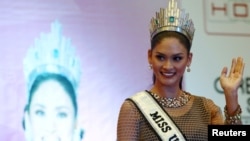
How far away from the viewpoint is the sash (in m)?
1.14

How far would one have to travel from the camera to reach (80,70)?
2111 millimetres

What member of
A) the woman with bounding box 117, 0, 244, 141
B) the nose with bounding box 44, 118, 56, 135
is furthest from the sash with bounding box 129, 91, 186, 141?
the nose with bounding box 44, 118, 56, 135

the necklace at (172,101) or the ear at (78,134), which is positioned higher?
the necklace at (172,101)

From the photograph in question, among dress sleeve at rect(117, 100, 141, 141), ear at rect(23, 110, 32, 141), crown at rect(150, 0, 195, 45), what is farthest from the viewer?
ear at rect(23, 110, 32, 141)

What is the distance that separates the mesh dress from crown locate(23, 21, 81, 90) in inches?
37.9

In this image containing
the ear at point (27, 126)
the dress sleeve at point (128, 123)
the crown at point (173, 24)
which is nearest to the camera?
the dress sleeve at point (128, 123)

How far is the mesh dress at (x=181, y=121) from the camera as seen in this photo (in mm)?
1118

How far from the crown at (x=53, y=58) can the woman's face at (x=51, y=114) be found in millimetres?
54

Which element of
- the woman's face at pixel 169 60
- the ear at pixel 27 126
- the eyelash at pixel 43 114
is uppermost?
the woman's face at pixel 169 60

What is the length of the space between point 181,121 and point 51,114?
3.22ft

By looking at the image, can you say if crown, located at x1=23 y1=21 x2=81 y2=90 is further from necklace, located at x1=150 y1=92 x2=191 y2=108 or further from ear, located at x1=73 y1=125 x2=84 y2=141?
necklace, located at x1=150 y1=92 x2=191 y2=108

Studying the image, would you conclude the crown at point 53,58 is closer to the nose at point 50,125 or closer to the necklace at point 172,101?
the nose at point 50,125

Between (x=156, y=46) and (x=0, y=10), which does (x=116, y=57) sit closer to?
(x=0, y=10)

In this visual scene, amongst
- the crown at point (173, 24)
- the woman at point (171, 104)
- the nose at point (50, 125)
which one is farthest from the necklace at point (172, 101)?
the nose at point (50, 125)
